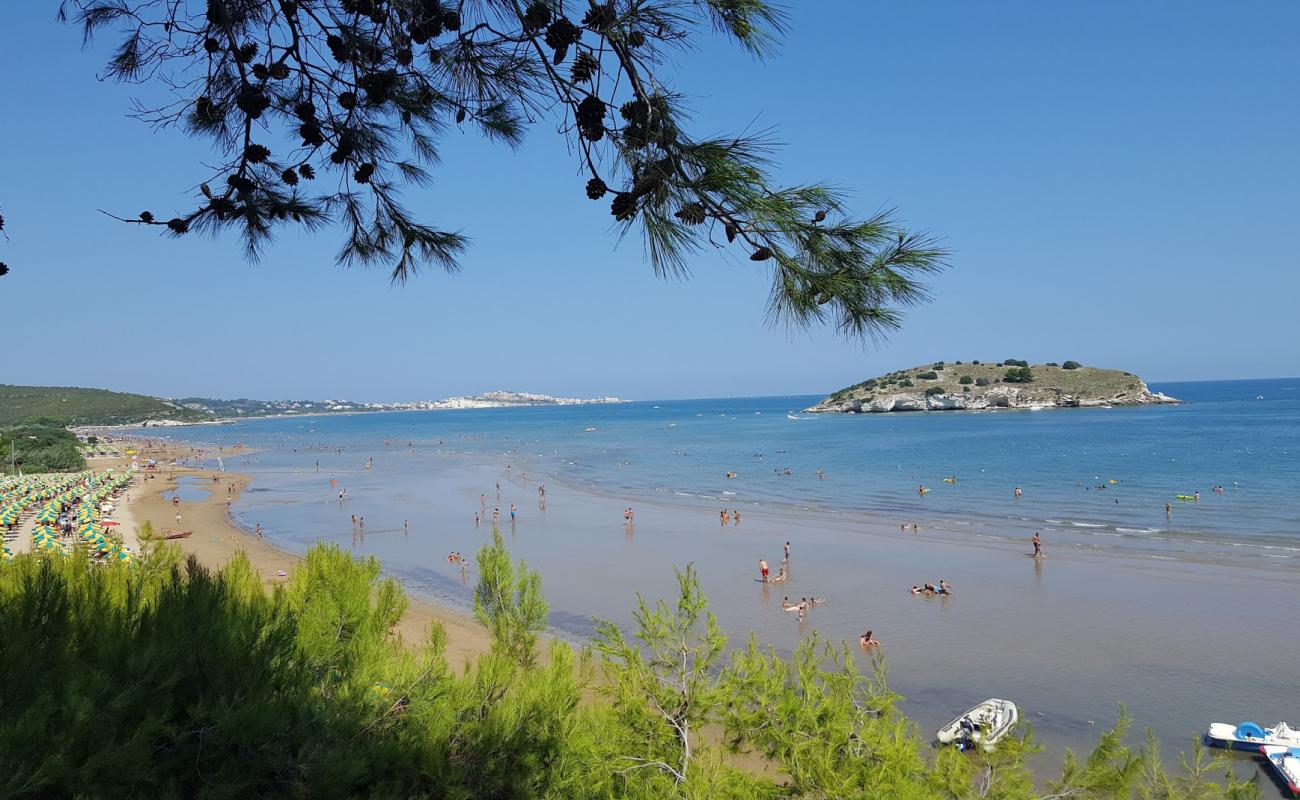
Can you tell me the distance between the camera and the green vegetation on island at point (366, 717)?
8.65 ft

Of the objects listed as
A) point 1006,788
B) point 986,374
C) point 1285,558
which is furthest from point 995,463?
point 986,374

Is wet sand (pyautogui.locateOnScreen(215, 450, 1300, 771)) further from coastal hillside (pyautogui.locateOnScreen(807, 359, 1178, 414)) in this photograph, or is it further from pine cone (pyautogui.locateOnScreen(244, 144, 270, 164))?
coastal hillside (pyautogui.locateOnScreen(807, 359, 1178, 414))

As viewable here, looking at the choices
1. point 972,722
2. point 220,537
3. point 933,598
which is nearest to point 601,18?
point 972,722

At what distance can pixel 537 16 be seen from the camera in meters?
2.55

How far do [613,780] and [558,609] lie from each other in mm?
14146

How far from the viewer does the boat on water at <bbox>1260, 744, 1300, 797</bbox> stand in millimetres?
8852

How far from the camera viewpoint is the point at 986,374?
391ft

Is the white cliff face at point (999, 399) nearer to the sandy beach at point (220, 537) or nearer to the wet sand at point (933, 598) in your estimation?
the wet sand at point (933, 598)

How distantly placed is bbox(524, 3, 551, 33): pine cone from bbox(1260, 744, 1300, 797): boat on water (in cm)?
1171

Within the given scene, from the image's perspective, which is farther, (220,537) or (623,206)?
(220,537)

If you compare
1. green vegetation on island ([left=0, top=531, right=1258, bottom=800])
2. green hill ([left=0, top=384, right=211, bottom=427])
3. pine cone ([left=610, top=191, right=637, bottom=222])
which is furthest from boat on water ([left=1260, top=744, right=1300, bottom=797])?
green hill ([left=0, top=384, right=211, bottom=427])

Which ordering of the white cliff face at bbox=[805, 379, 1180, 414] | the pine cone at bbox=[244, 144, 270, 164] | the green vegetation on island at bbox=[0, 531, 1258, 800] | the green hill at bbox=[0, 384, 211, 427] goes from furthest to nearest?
1. the green hill at bbox=[0, 384, 211, 427]
2. the white cliff face at bbox=[805, 379, 1180, 414]
3. the pine cone at bbox=[244, 144, 270, 164]
4. the green vegetation on island at bbox=[0, 531, 1258, 800]

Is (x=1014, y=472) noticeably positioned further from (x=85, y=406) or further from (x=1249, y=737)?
(x=85, y=406)

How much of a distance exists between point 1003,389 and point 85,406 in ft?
574
